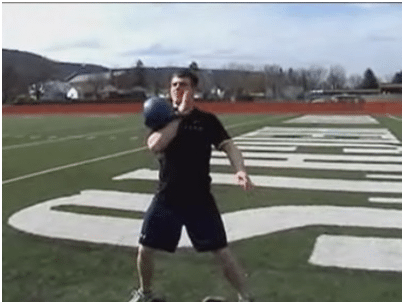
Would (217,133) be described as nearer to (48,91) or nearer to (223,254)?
(223,254)

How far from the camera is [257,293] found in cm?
405

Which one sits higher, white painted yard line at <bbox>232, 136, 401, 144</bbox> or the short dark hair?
the short dark hair


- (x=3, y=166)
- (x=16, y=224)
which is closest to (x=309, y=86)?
(x=3, y=166)

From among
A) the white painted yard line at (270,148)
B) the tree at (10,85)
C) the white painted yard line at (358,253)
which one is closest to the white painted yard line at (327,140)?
the white painted yard line at (270,148)

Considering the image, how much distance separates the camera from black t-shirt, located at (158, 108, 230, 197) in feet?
11.5

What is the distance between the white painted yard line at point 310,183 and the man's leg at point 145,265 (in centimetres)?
485

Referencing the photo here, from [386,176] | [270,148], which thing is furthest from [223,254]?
[270,148]

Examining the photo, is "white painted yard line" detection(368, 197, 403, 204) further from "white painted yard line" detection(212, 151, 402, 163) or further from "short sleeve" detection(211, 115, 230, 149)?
"short sleeve" detection(211, 115, 230, 149)

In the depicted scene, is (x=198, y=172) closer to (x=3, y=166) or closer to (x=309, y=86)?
(x=3, y=166)

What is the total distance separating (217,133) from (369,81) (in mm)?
85771

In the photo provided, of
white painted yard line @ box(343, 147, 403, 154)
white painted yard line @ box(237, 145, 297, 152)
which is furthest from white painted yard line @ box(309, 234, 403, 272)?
white painted yard line @ box(237, 145, 297, 152)

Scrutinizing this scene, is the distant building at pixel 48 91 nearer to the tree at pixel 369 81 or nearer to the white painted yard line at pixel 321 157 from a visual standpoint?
the white painted yard line at pixel 321 157

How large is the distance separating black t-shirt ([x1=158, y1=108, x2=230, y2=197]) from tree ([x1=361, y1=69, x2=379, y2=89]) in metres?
83.1

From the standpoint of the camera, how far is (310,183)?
8.85m
